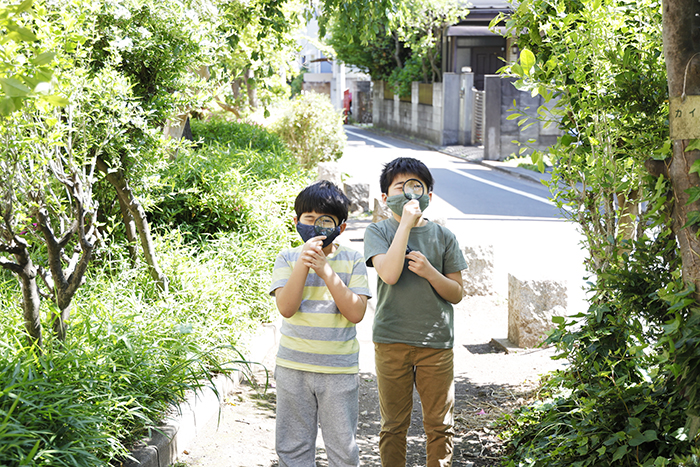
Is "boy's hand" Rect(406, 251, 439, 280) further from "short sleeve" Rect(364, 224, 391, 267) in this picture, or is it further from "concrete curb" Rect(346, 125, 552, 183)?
"concrete curb" Rect(346, 125, 552, 183)

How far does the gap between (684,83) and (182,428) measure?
2903 mm

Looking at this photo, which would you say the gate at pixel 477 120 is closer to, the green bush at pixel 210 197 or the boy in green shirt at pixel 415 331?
the green bush at pixel 210 197

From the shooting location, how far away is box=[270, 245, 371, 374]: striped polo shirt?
272 cm

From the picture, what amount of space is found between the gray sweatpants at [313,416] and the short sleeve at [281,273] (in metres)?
0.35

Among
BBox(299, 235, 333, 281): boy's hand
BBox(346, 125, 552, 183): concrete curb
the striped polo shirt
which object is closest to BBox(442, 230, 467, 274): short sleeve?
the striped polo shirt

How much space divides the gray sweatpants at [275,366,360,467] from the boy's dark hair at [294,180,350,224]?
67 cm

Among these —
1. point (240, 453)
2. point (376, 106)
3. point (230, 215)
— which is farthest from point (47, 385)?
point (376, 106)

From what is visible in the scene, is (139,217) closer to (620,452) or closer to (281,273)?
(281,273)

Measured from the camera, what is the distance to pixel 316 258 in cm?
260

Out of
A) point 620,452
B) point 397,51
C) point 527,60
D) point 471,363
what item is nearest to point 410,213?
point 527,60

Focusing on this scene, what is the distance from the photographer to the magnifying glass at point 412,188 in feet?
9.84

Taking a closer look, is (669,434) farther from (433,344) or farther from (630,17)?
(630,17)

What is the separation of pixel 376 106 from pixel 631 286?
34682 mm

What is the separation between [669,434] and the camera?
2.37 m
